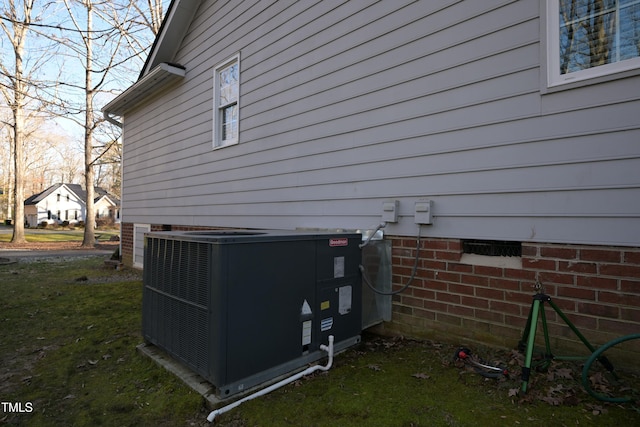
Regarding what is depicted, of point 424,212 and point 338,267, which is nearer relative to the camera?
point 338,267

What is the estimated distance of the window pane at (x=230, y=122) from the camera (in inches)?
269

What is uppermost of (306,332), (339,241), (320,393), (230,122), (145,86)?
(145,86)

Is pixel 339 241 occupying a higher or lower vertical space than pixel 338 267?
higher

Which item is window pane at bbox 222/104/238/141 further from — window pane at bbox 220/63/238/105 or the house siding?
the house siding

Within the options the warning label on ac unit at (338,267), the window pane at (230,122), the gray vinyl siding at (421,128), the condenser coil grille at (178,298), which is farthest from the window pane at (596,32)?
the window pane at (230,122)

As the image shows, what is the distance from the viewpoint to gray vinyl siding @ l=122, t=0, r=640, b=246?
2775 millimetres

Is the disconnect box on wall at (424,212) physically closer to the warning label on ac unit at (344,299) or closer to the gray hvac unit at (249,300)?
the gray hvac unit at (249,300)

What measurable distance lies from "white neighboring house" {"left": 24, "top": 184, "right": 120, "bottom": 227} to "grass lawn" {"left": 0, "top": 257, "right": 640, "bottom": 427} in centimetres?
5185

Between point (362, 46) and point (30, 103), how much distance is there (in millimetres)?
21392

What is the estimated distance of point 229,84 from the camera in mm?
6977

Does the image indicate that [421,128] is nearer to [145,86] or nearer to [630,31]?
[630,31]

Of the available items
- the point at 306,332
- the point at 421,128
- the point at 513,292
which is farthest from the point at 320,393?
the point at 421,128

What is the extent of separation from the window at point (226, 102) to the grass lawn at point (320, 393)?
3920 mm

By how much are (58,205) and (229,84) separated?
5872 centimetres
